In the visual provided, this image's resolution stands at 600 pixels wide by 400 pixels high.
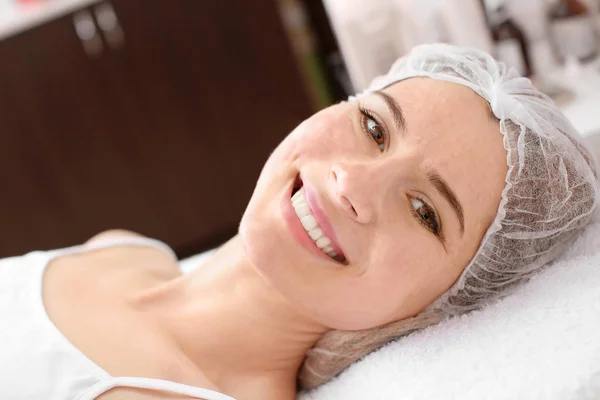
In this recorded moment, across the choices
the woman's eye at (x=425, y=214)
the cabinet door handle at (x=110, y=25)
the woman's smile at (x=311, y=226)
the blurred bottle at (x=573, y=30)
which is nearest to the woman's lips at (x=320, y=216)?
the woman's smile at (x=311, y=226)

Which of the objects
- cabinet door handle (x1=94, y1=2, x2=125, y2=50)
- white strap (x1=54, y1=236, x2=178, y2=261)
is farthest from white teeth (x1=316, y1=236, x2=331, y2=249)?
cabinet door handle (x1=94, y1=2, x2=125, y2=50)

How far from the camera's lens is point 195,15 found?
259 cm

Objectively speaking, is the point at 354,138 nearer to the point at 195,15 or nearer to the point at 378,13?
the point at 378,13

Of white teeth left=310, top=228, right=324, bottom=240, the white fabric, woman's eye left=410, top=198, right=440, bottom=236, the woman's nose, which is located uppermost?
the woman's nose

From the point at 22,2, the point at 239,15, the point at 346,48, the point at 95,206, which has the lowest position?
the point at 95,206

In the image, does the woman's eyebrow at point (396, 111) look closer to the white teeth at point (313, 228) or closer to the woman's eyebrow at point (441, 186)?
the woman's eyebrow at point (441, 186)

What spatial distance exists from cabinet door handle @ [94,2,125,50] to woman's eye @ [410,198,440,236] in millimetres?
1952

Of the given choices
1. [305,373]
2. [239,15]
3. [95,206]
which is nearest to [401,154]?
[305,373]

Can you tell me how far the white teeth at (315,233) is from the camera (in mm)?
996

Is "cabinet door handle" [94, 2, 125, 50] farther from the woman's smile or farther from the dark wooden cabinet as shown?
the woman's smile

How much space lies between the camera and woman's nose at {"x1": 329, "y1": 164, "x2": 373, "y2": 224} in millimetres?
949

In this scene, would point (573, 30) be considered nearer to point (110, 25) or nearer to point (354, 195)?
point (354, 195)

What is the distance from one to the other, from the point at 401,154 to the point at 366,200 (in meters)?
0.11

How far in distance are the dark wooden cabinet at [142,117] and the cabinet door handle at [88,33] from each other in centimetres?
2
